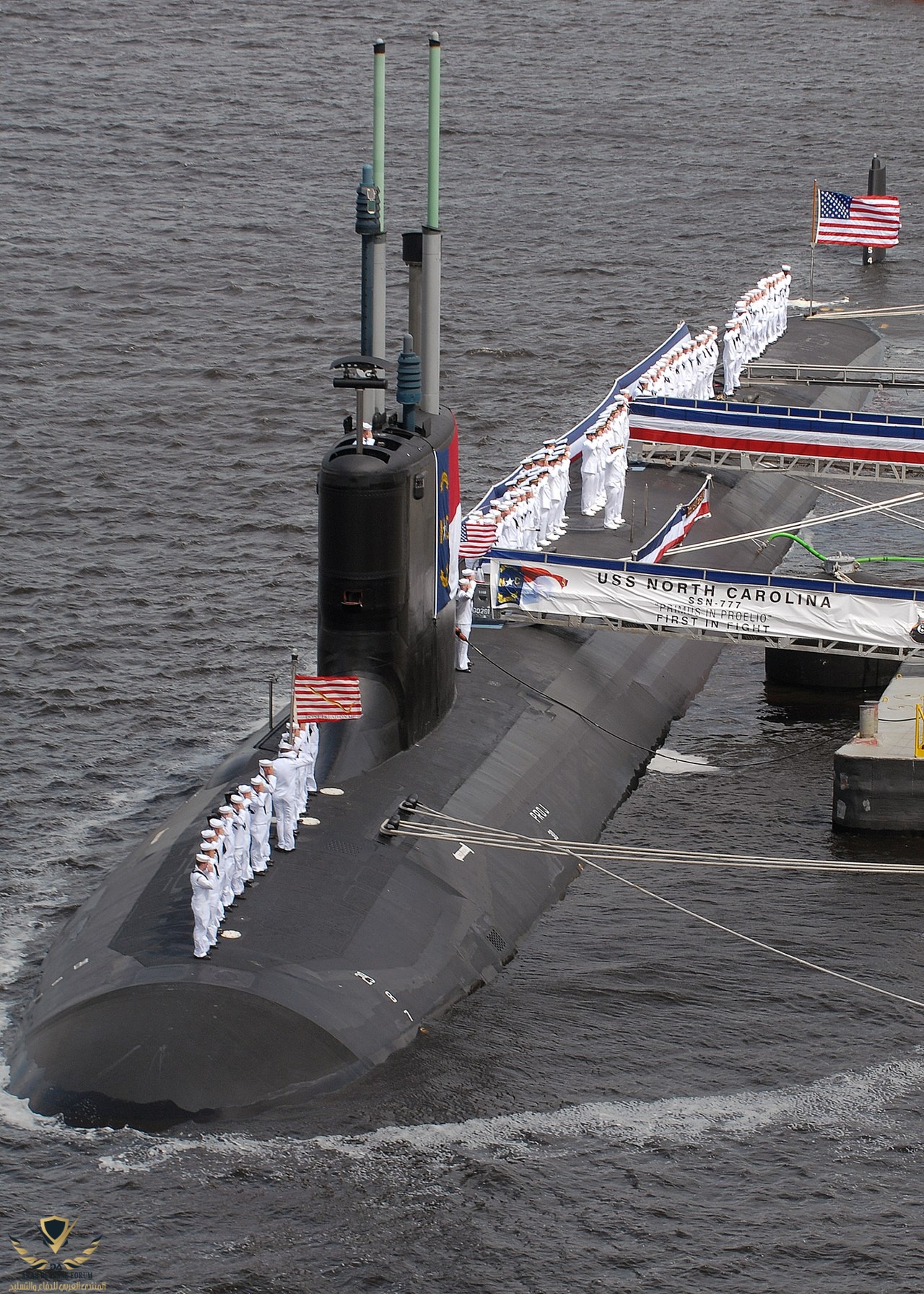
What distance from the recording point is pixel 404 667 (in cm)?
2581

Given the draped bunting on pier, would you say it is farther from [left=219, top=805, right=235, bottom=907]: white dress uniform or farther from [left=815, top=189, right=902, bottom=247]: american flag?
[left=815, top=189, right=902, bottom=247]: american flag

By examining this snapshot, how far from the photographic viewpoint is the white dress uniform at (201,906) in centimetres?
2161

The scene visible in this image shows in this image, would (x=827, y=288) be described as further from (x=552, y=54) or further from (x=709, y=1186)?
(x=709, y=1186)

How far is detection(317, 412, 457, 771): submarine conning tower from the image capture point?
81.0ft

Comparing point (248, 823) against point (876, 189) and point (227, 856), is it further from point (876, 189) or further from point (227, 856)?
point (876, 189)

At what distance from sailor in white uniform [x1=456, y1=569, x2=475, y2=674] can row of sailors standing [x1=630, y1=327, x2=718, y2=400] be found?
1216 centimetres

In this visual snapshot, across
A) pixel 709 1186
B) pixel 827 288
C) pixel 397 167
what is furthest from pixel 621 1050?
pixel 397 167

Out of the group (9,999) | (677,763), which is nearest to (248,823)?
(9,999)

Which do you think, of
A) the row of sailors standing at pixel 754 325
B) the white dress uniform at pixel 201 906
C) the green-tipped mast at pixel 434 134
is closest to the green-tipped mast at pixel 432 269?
the green-tipped mast at pixel 434 134

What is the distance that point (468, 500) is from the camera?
146 ft

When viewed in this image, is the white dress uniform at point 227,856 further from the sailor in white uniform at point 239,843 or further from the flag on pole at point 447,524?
the flag on pole at point 447,524

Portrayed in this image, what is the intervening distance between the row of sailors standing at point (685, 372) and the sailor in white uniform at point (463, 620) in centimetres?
1216

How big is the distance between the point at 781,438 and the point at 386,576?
13.4m

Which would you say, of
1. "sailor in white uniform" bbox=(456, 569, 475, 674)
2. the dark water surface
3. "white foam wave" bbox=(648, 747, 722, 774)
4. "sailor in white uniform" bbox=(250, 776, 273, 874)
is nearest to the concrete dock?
the dark water surface
